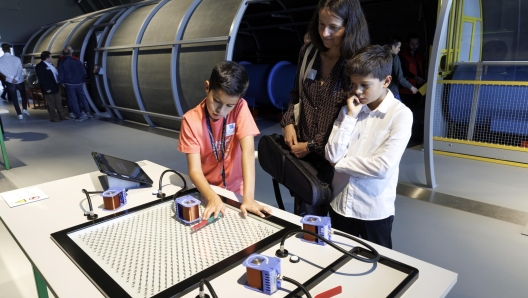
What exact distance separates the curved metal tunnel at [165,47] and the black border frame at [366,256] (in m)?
4.00

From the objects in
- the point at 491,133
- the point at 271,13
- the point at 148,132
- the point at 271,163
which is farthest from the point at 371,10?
the point at 271,163

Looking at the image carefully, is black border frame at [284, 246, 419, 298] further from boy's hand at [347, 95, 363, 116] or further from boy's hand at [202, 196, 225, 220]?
boy's hand at [347, 95, 363, 116]

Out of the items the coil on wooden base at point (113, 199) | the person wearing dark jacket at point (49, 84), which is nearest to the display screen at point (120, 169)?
the coil on wooden base at point (113, 199)

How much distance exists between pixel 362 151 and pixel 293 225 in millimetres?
533

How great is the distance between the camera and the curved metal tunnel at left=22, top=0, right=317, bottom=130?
16.7ft

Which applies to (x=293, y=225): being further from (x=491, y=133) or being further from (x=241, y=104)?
(x=491, y=133)

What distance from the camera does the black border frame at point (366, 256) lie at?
872mm

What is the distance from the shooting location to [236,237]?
116cm

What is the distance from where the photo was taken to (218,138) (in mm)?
1731

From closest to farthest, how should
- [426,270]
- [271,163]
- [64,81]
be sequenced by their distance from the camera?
[426,270] < [271,163] < [64,81]

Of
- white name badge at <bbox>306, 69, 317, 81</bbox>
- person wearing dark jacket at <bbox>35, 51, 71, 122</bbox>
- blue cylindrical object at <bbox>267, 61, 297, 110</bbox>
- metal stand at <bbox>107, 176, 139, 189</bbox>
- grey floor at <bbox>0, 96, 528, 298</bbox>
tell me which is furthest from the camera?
person wearing dark jacket at <bbox>35, 51, 71, 122</bbox>

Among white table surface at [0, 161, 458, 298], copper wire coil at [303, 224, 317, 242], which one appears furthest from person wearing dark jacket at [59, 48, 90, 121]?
copper wire coil at [303, 224, 317, 242]

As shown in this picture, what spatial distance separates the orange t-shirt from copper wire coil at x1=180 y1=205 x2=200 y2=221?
401mm

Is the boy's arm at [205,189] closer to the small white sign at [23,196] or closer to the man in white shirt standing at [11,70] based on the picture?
the small white sign at [23,196]
